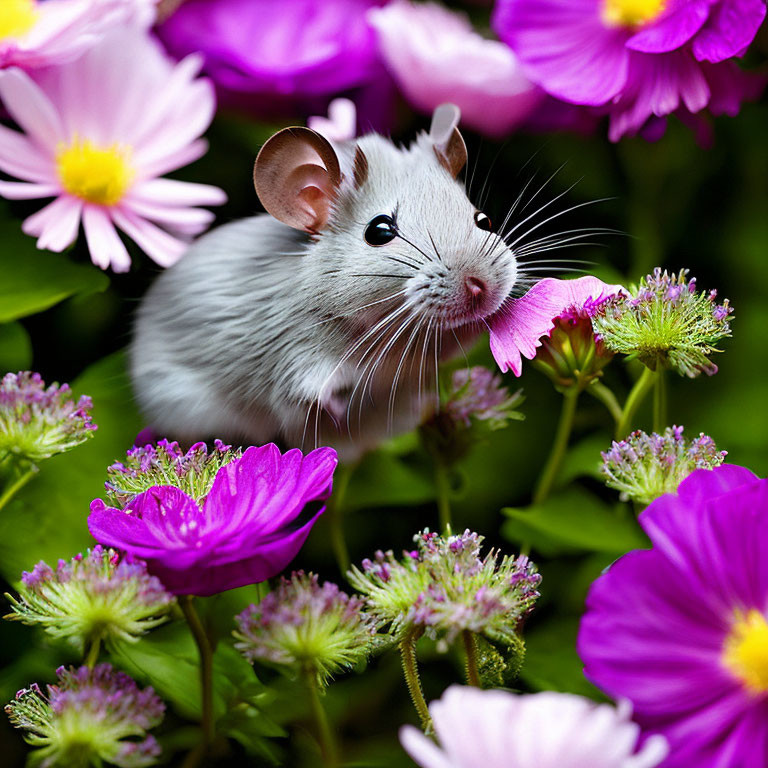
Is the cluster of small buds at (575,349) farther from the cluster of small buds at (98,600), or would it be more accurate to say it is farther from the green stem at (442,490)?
the cluster of small buds at (98,600)

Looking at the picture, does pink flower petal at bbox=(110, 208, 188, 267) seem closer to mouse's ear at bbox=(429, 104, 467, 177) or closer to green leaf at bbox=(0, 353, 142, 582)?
green leaf at bbox=(0, 353, 142, 582)

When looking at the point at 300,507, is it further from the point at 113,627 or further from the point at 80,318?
the point at 80,318

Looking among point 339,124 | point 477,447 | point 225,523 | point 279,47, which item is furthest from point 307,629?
point 279,47

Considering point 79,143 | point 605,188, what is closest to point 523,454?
point 605,188

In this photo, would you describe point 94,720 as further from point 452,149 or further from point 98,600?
point 452,149

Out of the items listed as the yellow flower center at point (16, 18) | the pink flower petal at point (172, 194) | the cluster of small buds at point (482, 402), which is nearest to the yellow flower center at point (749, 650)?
the cluster of small buds at point (482, 402)

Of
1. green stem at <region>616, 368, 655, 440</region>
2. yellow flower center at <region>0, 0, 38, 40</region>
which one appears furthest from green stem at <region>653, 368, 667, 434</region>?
yellow flower center at <region>0, 0, 38, 40</region>
